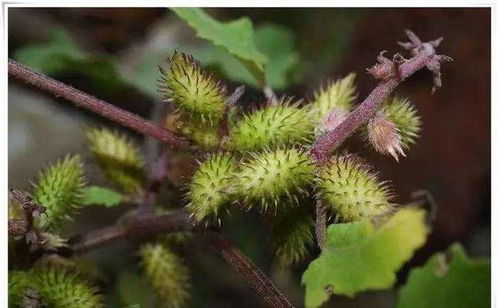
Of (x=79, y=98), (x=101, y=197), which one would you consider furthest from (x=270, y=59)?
(x=79, y=98)

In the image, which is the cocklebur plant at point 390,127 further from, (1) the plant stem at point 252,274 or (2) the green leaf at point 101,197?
(2) the green leaf at point 101,197

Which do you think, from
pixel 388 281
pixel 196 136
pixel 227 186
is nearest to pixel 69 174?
pixel 196 136

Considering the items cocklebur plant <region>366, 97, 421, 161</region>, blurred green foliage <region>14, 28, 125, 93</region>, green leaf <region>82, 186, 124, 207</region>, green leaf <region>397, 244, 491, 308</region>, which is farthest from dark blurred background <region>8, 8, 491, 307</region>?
cocklebur plant <region>366, 97, 421, 161</region>

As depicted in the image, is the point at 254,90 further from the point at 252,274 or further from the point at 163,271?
the point at 252,274

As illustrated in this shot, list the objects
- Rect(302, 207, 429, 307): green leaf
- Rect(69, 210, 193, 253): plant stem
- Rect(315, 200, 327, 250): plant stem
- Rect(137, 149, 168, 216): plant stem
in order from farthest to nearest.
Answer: Rect(137, 149, 168, 216): plant stem
Rect(69, 210, 193, 253): plant stem
Rect(315, 200, 327, 250): plant stem
Rect(302, 207, 429, 307): green leaf

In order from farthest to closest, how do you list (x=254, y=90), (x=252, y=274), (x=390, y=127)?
(x=254, y=90) < (x=252, y=274) < (x=390, y=127)

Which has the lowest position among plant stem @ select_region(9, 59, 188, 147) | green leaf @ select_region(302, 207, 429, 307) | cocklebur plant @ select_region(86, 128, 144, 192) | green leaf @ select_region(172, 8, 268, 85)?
green leaf @ select_region(302, 207, 429, 307)

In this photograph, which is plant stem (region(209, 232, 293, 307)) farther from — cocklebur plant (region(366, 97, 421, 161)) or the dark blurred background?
cocklebur plant (region(366, 97, 421, 161))
